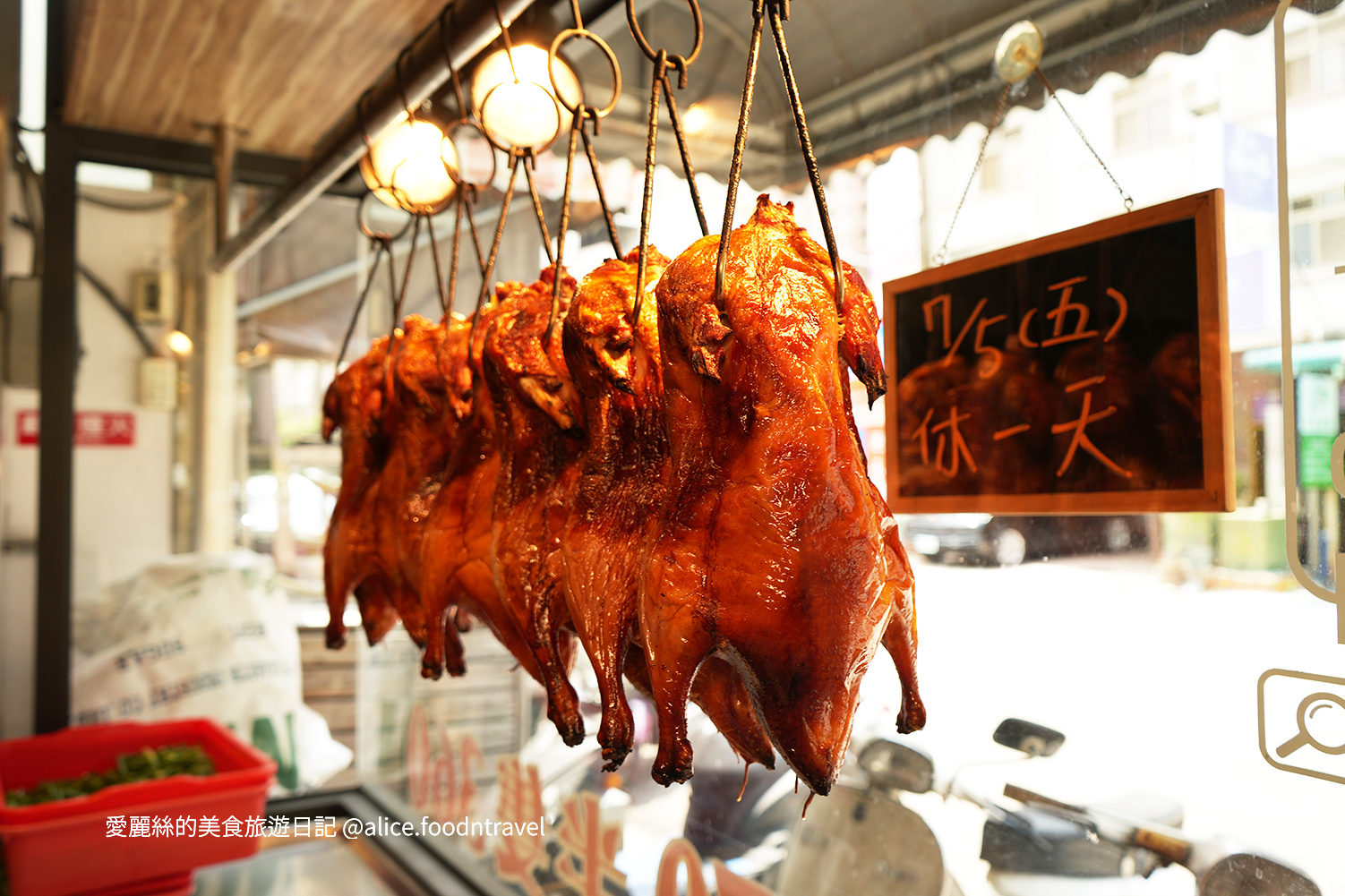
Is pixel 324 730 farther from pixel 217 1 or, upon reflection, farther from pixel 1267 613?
pixel 1267 613

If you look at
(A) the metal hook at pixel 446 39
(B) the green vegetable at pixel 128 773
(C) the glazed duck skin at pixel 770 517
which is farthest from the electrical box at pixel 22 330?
(C) the glazed duck skin at pixel 770 517

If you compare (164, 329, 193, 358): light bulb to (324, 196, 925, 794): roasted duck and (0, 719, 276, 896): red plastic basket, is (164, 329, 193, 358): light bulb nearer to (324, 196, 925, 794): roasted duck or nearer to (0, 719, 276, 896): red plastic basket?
(0, 719, 276, 896): red plastic basket

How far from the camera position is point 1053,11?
4.03 ft

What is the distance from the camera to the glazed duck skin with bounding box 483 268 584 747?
113 cm

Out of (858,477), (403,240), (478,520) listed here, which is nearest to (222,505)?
(403,240)

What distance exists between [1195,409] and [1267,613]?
0.74ft

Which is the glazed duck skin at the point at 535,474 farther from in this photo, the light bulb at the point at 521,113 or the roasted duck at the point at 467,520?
the light bulb at the point at 521,113

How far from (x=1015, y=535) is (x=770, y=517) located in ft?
2.07

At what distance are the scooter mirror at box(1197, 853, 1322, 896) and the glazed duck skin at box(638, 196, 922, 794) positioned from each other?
0.51 m

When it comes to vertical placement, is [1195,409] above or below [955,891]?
above

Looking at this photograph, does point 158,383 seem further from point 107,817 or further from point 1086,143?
point 1086,143

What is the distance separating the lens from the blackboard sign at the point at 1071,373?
103cm

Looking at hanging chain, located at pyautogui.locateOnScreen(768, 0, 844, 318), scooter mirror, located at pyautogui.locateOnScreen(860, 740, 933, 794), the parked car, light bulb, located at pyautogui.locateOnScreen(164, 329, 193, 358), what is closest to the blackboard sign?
the parked car

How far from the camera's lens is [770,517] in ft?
2.50
